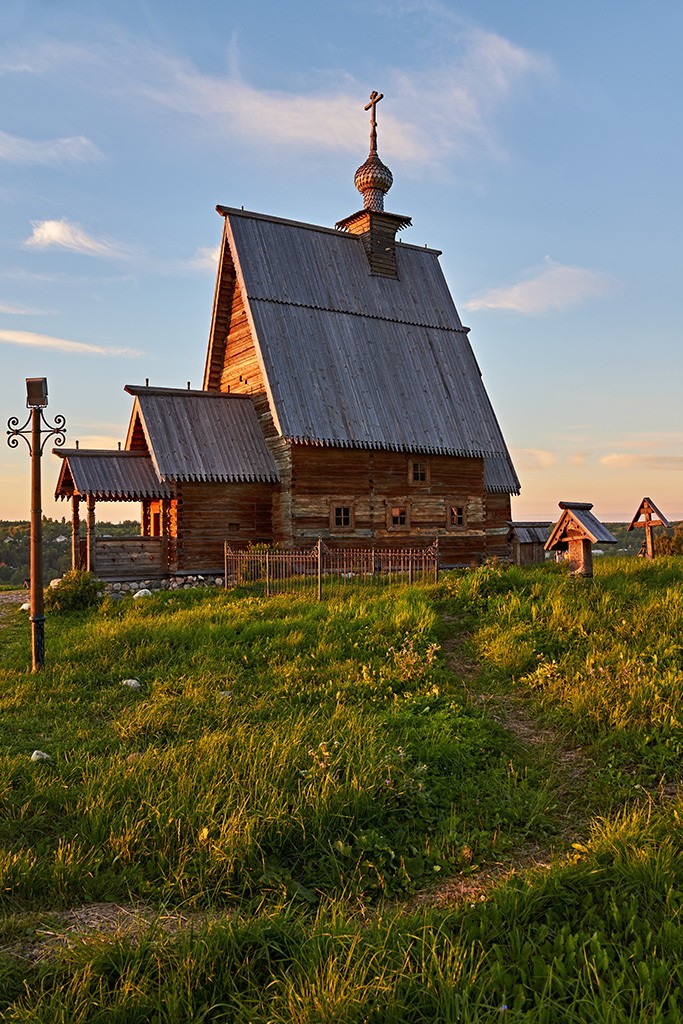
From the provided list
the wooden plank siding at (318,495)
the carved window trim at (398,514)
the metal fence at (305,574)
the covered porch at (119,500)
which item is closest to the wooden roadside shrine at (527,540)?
the wooden plank siding at (318,495)

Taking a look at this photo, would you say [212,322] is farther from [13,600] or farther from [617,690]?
[617,690]

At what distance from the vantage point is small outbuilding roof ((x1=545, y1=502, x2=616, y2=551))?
41.0 feet

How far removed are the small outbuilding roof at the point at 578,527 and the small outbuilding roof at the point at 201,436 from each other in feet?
36.1

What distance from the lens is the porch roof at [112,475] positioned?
20.4 metres

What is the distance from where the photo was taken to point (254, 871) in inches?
207

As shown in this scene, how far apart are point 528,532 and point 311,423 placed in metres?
11.7

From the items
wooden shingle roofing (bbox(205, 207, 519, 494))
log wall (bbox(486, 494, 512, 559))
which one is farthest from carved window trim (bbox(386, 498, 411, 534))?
log wall (bbox(486, 494, 512, 559))

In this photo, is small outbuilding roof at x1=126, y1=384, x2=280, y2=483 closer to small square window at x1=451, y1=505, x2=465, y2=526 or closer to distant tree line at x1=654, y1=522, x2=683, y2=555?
small square window at x1=451, y1=505, x2=465, y2=526

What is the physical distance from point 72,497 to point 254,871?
1948 cm

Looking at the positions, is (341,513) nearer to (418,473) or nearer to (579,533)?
(418,473)

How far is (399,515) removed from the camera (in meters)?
23.8

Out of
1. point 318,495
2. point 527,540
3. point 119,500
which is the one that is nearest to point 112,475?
point 119,500

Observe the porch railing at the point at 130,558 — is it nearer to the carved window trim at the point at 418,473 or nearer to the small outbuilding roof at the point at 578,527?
the carved window trim at the point at 418,473

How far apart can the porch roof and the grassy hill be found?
32.3 ft
